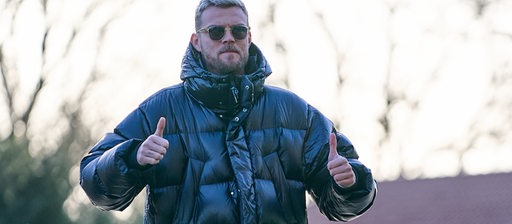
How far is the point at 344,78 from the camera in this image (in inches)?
1037

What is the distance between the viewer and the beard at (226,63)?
4.48 meters

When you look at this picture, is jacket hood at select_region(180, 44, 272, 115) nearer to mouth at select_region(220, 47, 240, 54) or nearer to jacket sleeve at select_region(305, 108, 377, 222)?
mouth at select_region(220, 47, 240, 54)

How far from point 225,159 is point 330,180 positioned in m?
0.44

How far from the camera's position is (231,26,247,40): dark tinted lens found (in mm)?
4508

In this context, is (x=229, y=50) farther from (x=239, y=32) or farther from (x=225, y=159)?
(x=225, y=159)

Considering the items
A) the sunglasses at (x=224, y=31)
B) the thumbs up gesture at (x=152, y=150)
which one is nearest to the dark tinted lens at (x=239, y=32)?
the sunglasses at (x=224, y=31)

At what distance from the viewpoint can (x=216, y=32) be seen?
14.8ft

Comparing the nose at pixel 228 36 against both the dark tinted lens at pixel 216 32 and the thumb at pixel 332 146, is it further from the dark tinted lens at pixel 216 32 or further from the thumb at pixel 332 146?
the thumb at pixel 332 146

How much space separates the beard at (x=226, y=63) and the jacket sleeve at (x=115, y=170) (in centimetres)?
36

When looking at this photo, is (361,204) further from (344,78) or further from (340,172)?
(344,78)

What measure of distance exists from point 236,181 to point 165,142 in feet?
1.30

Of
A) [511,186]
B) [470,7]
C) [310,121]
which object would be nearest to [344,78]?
[470,7]

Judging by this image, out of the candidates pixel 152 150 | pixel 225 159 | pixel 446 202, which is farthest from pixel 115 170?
pixel 446 202

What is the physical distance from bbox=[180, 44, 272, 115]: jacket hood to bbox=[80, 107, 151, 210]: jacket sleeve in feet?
0.84
